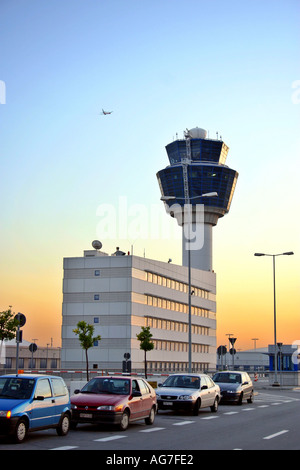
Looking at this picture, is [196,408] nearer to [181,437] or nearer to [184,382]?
[184,382]

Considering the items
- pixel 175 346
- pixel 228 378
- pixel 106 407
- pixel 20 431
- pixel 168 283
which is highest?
pixel 168 283

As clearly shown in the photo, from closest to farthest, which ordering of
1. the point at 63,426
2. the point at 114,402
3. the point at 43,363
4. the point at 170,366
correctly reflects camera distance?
the point at 63,426, the point at 114,402, the point at 170,366, the point at 43,363

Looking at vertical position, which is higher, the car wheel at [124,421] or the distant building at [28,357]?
the distant building at [28,357]

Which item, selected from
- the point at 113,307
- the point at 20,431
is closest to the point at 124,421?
the point at 20,431

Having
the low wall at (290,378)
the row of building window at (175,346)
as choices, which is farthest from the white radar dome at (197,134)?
the low wall at (290,378)

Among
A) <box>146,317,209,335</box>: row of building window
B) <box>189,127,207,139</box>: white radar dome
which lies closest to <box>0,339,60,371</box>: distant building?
<box>146,317,209,335</box>: row of building window

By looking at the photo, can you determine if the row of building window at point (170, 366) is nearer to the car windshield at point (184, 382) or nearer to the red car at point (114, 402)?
the car windshield at point (184, 382)

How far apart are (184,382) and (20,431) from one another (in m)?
10.6

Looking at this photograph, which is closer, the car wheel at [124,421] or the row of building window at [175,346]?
the car wheel at [124,421]

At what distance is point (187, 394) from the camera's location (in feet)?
75.9

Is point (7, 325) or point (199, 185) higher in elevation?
point (199, 185)

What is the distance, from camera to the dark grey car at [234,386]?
98.4 feet
